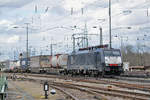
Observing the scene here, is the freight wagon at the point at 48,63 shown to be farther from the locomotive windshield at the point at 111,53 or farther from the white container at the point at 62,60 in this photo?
the locomotive windshield at the point at 111,53

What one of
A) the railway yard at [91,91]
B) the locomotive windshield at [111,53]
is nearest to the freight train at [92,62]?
the locomotive windshield at [111,53]

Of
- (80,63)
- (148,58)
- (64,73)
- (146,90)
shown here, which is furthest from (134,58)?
(146,90)

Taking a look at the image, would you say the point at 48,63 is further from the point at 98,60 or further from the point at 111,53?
the point at 111,53

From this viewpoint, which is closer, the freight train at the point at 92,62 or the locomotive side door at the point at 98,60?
the freight train at the point at 92,62

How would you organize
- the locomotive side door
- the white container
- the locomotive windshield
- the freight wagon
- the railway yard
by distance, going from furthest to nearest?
the freight wagon
the white container
the locomotive windshield
the locomotive side door
the railway yard

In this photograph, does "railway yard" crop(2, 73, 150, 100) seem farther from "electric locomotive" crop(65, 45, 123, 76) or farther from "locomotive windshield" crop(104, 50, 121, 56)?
"locomotive windshield" crop(104, 50, 121, 56)

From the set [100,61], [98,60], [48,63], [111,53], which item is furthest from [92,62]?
[48,63]

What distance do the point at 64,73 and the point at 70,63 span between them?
4311 mm

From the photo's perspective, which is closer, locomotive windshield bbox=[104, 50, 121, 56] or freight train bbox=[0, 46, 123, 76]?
freight train bbox=[0, 46, 123, 76]

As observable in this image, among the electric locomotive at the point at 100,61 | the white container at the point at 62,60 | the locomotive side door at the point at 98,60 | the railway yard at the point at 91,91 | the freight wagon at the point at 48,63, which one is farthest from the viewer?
the freight wagon at the point at 48,63

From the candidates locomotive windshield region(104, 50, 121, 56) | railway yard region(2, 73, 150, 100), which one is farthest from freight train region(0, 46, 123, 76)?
railway yard region(2, 73, 150, 100)

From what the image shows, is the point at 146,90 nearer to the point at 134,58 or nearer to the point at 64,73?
the point at 64,73

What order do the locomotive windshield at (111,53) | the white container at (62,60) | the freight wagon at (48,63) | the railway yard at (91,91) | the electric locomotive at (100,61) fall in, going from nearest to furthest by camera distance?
the railway yard at (91,91) < the electric locomotive at (100,61) < the locomotive windshield at (111,53) < the white container at (62,60) < the freight wagon at (48,63)

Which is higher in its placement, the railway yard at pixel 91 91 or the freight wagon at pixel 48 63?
the freight wagon at pixel 48 63
